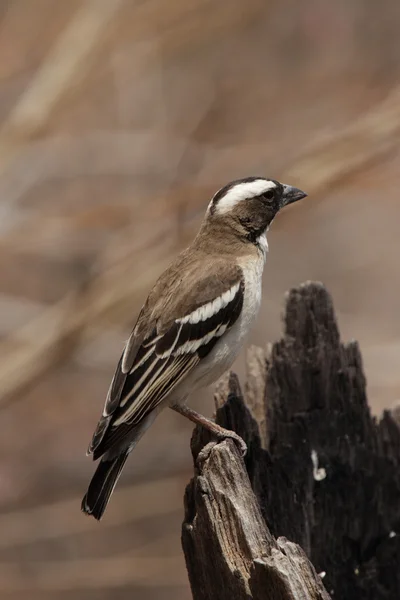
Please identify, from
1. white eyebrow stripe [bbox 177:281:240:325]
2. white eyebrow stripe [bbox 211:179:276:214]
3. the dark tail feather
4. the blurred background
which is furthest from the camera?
the blurred background

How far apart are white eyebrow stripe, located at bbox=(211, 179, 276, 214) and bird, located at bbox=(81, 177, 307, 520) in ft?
0.90

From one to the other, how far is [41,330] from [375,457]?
6.59 ft

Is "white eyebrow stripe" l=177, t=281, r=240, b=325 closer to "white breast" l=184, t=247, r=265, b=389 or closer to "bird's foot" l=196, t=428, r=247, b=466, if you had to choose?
"white breast" l=184, t=247, r=265, b=389

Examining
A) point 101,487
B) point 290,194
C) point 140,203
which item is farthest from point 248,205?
point 101,487

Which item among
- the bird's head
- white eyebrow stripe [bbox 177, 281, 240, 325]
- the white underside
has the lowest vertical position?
the white underside

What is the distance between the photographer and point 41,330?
228 inches

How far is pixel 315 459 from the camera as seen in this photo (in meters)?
4.69

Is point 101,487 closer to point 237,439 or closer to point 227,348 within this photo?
point 237,439

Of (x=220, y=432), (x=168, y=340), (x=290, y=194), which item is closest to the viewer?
(x=220, y=432)

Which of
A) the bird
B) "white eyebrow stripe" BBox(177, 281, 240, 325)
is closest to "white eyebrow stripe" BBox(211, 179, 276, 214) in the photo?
the bird

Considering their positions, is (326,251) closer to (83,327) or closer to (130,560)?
(130,560)

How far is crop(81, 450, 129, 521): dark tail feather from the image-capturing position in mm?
4555

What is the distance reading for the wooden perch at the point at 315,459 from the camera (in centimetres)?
436

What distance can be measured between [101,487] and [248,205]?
1.70 m
